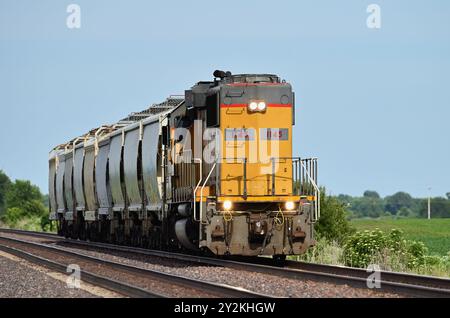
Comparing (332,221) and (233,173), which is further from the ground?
(233,173)

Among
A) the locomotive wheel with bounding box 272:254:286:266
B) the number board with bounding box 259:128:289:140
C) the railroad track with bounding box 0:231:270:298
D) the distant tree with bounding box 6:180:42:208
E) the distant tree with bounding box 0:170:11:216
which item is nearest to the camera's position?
the railroad track with bounding box 0:231:270:298

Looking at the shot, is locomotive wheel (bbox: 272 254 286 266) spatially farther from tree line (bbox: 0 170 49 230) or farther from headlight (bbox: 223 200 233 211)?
tree line (bbox: 0 170 49 230)

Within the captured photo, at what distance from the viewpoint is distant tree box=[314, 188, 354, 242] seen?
35.5m

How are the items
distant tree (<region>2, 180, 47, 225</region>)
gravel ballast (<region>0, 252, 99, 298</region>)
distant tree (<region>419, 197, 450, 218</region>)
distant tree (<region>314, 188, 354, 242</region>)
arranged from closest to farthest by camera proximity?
gravel ballast (<region>0, 252, 99, 298</region>) → distant tree (<region>314, 188, 354, 242</region>) → distant tree (<region>2, 180, 47, 225</region>) → distant tree (<region>419, 197, 450, 218</region>)

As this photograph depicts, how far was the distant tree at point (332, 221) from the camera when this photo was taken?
3550 cm

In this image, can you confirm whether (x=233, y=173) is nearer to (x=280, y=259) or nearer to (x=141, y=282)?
(x=280, y=259)

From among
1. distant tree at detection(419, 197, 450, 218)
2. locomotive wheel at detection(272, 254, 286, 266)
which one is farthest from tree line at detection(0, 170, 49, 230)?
distant tree at detection(419, 197, 450, 218)

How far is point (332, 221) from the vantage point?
35938 millimetres

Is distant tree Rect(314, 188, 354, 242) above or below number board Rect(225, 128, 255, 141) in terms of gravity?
below

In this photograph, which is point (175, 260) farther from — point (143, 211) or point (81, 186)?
point (81, 186)

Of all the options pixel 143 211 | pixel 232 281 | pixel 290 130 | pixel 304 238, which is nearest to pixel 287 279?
pixel 232 281

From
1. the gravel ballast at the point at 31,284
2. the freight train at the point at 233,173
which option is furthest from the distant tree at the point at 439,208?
the gravel ballast at the point at 31,284

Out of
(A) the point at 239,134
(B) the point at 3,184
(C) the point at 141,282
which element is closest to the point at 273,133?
(A) the point at 239,134

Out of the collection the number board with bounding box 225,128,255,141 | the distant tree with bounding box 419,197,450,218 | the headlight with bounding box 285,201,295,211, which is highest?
the number board with bounding box 225,128,255,141
